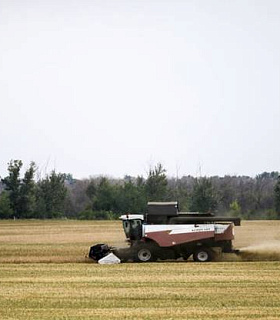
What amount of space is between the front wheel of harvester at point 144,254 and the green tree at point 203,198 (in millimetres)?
48319

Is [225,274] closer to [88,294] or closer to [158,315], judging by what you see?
[88,294]

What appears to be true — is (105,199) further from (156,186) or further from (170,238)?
(170,238)

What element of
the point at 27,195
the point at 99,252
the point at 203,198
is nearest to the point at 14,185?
the point at 27,195

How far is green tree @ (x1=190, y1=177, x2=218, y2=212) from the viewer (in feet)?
264

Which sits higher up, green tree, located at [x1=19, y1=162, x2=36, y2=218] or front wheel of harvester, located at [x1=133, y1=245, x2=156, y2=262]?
green tree, located at [x1=19, y1=162, x2=36, y2=218]

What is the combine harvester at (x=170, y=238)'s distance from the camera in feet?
103

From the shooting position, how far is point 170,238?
31.3 m

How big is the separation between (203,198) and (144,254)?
49934 millimetres

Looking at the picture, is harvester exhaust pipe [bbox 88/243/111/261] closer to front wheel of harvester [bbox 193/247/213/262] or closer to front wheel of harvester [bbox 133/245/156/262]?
front wheel of harvester [bbox 133/245/156/262]

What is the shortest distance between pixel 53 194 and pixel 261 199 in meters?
27.0

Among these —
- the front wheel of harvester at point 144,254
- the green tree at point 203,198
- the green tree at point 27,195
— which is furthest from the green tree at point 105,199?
the front wheel of harvester at point 144,254

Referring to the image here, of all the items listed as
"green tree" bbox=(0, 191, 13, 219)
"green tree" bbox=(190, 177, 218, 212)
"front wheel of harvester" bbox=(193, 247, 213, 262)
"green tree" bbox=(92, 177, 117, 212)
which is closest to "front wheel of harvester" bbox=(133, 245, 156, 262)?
"front wheel of harvester" bbox=(193, 247, 213, 262)

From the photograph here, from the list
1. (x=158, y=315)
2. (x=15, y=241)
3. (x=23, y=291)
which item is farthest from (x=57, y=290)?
(x=15, y=241)

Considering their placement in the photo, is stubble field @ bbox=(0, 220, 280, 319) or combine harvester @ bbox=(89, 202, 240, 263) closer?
stubble field @ bbox=(0, 220, 280, 319)
